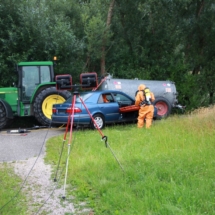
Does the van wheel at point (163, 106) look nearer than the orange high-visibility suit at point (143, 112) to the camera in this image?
No

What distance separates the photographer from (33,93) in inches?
559

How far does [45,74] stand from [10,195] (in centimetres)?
901

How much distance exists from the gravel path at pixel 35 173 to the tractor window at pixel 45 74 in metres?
3.02

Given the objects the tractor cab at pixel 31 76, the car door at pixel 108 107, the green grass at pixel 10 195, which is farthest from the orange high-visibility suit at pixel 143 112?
the green grass at pixel 10 195

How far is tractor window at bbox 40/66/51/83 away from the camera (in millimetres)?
14406

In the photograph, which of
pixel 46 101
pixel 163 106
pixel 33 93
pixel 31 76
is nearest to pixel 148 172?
pixel 46 101

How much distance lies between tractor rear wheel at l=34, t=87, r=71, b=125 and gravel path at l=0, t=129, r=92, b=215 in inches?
75.0

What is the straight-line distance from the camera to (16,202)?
18.5ft

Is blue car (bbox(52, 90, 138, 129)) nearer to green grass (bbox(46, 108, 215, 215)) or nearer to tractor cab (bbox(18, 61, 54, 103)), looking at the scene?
tractor cab (bbox(18, 61, 54, 103))

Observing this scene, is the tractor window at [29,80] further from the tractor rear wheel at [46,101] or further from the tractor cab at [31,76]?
the tractor rear wheel at [46,101]

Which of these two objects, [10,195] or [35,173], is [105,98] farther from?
[10,195]

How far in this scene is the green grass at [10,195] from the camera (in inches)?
211

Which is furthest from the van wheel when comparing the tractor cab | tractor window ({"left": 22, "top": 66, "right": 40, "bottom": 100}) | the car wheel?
tractor window ({"left": 22, "top": 66, "right": 40, "bottom": 100})

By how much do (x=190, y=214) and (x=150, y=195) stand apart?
80 centimetres
